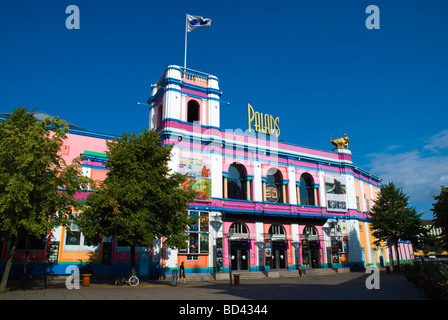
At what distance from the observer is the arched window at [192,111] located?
37.7 metres

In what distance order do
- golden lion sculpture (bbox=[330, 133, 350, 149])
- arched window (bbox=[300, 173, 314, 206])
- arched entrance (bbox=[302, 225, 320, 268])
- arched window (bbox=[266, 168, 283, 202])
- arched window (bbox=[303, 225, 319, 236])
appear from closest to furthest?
arched window (bbox=[266, 168, 283, 202]), arched entrance (bbox=[302, 225, 320, 268]), arched window (bbox=[303, 225, 319, 236]), arched window (bbox=[300, 173, 314, 206]), golden lion sculpture (bbox=[330, 133, 350, 149])

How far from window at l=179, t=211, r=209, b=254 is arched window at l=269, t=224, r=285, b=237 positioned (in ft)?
28.3

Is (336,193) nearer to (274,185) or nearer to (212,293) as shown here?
(274,185)

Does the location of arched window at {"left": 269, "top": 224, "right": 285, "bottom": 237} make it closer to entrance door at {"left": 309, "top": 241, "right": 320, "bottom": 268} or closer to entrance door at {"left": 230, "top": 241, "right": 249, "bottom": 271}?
entrance door at {"left": 230, "top": 241, "right": 249, "bottom": 271}

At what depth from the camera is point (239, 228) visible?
35969 millimetres

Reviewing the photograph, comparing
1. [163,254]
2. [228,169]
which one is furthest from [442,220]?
[163,254]

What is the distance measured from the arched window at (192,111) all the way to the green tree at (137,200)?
12626mm

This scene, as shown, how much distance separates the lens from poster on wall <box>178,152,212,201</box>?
33312 mm

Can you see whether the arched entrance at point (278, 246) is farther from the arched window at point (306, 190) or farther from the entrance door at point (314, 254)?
the arched window at point (306, 190)

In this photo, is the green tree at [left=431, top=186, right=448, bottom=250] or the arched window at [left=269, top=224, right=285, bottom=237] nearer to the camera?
the green tree at [left=431, top=186, right=448, bottom=250]

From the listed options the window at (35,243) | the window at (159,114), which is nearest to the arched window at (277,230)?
the window at (159,114)

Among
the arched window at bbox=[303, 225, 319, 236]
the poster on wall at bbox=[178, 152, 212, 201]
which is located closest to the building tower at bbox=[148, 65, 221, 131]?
the poster on wall at bbox=[178, 152, 212, 201]

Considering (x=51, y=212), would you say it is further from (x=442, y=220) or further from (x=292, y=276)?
(x=442, y=220)

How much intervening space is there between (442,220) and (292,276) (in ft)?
50.9
